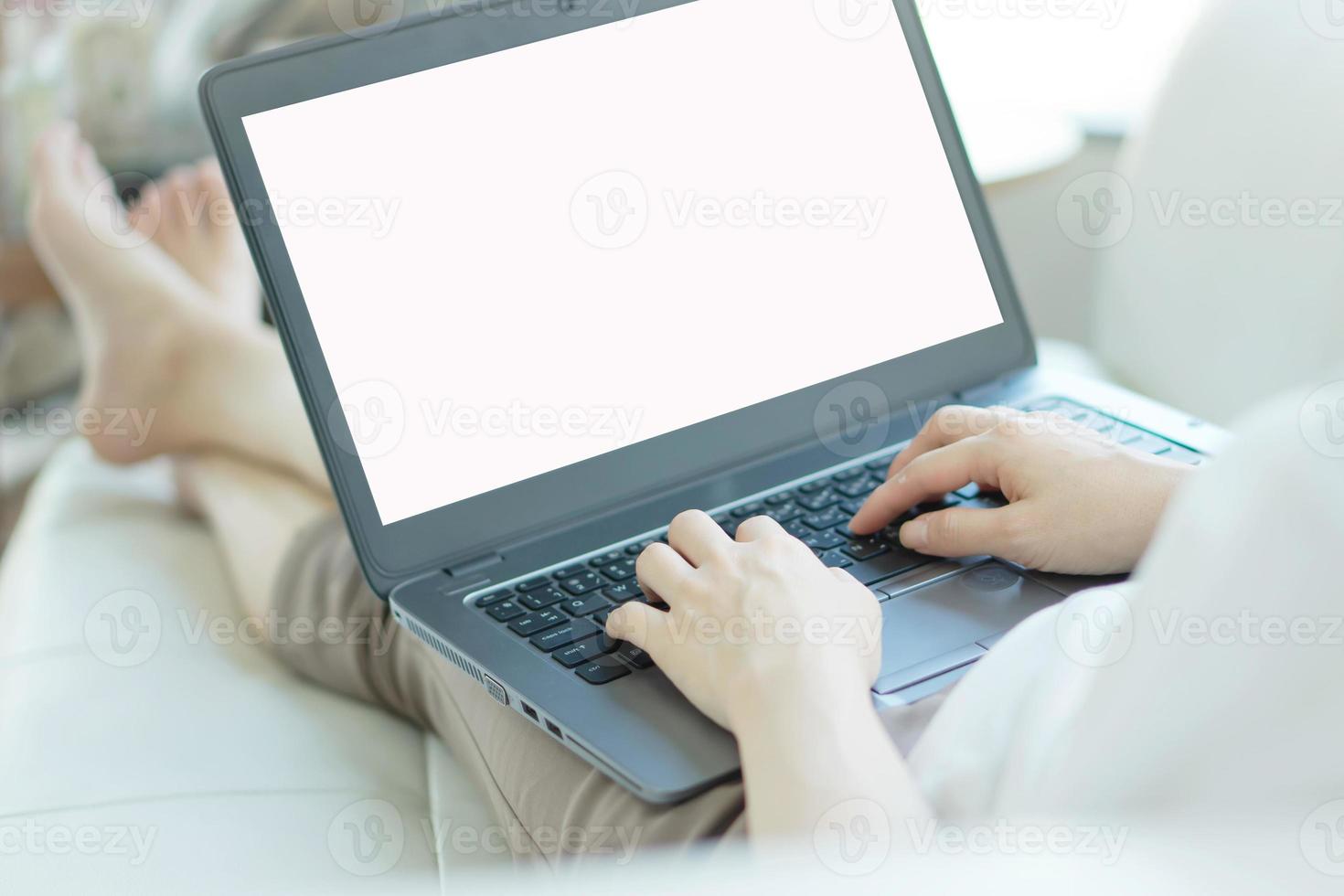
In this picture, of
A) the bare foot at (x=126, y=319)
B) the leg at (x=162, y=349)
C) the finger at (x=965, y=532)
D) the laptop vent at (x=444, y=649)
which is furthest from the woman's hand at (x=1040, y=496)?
the bare foot at (x=126, y=319)

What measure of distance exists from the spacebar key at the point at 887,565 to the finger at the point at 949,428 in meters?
0.05

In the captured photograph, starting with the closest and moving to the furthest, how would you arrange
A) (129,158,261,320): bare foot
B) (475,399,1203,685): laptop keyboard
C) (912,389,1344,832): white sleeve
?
(912,389,1344,832): white sleeve, (475,399,1203,685): laptop keyboard, (129,158,261,320): bare foot

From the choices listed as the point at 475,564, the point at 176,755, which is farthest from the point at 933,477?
the point at 176,755

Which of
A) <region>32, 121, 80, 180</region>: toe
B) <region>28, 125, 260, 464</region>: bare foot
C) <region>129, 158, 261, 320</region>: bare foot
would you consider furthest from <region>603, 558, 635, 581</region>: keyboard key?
<region>32, 121, 80, 180</region>: toe

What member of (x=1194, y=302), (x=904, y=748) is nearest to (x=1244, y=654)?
(x=904, y=748)

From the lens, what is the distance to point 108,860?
1.90ft

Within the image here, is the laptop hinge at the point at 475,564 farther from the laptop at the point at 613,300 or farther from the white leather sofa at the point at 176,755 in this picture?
the white leather sofa at the point at 176,755

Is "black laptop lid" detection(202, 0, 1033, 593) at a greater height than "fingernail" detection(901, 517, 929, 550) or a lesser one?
greater

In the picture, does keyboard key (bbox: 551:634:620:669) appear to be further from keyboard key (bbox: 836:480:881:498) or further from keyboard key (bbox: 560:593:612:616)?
keyboard key (bbox: 836:480:881:498)

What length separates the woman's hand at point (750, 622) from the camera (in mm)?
446

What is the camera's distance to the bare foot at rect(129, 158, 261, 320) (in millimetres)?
1198

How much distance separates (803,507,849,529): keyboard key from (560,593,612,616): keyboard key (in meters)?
0.13

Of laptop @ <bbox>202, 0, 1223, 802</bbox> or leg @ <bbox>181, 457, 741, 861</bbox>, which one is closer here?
leg @ <bbox>181, 457, 741, 861</bbox>

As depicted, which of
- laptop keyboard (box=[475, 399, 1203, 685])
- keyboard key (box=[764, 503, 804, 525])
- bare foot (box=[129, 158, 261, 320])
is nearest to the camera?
laptop keyboard (box=[475, 399, 1203, 685])
